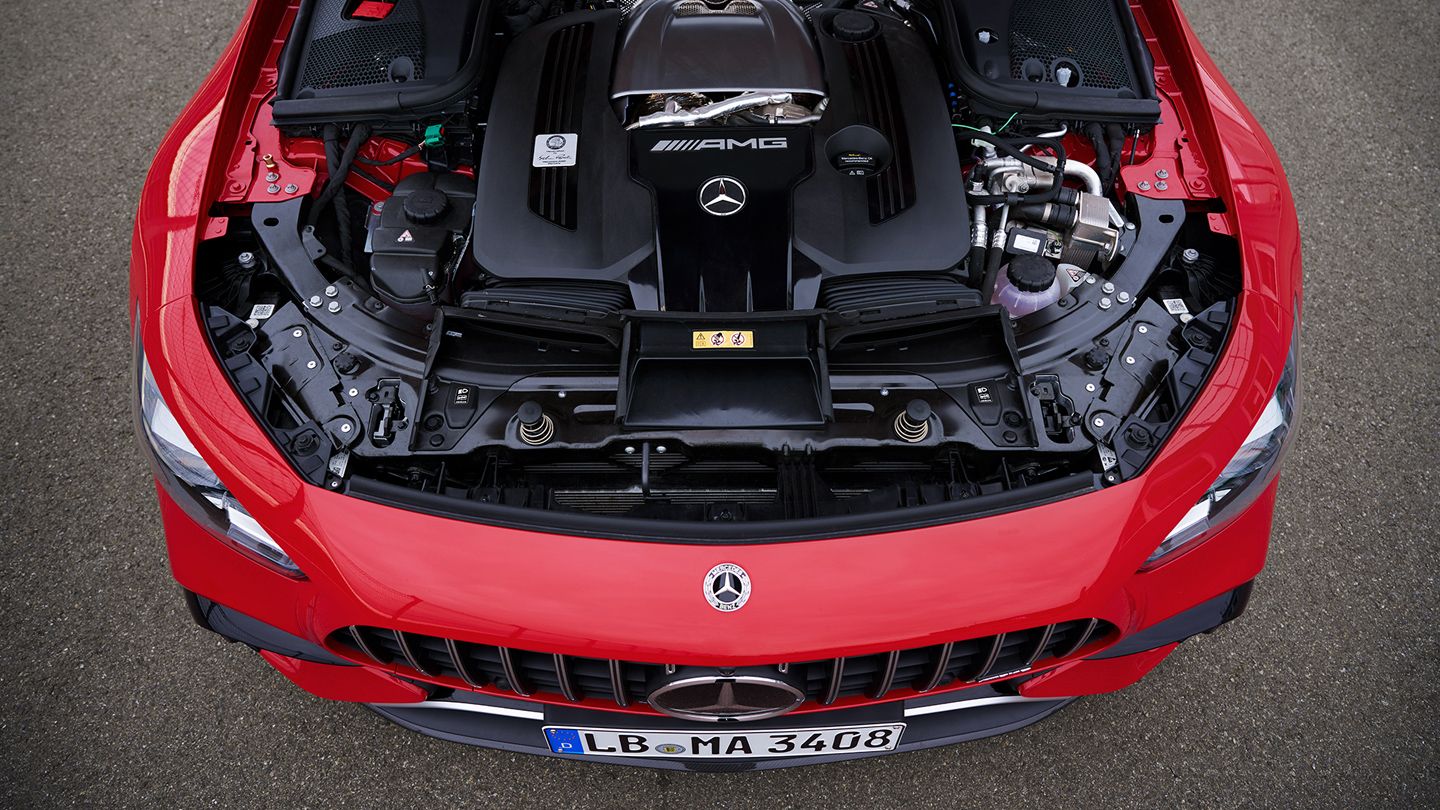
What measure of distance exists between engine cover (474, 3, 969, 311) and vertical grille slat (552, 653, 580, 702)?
0.76m

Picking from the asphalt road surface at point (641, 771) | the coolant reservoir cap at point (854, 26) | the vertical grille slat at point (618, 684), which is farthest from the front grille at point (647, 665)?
the coolant reservoir cap at point (854, 26)

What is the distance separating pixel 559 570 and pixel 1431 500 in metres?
2.57

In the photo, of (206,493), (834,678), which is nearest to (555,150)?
(206,493)

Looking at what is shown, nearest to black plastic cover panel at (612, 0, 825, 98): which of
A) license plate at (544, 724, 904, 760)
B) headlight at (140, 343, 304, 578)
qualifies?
headlight at (140, 343, 304, 578)

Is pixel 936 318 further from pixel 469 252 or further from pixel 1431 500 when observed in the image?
pixel 1431 500

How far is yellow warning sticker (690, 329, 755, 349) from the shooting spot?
191 cm

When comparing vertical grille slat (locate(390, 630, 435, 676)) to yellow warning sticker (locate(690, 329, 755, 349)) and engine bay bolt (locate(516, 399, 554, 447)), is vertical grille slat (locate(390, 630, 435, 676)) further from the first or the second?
yellow warning sticker (locate(690, 329, 755, 349))

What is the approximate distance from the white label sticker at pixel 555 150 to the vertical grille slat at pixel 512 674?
111 cm

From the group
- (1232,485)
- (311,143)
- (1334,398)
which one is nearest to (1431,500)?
(1334,398)

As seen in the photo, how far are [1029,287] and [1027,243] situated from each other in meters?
0.15

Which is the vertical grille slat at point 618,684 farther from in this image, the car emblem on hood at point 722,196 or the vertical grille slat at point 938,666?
the car emblem on hood at point 722,196

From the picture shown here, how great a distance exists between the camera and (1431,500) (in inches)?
108

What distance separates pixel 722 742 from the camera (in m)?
1.92

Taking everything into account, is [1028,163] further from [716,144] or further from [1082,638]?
[1082,638]
